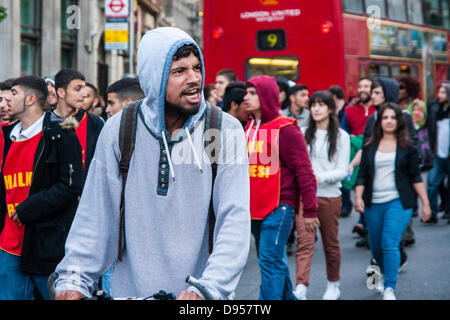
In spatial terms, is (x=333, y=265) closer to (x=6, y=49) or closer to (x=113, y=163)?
(x=113, y=163)

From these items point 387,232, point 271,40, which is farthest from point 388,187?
point 271,40

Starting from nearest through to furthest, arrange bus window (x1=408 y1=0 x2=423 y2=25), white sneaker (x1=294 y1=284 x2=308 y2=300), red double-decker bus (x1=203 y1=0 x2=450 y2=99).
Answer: white sneaker (x1=294 y1=284 x2=308 y2=300), red double-decker bus (x1=203 y1=0 x2=450 y2=99), bus window (x1=408 y1=0 x2=423 y2=25)

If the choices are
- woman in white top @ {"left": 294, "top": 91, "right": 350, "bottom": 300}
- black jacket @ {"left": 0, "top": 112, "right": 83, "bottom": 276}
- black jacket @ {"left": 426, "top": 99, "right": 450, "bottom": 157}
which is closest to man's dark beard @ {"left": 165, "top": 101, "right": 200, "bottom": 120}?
black jacket @ {"left": 0, "top": 112, "right": 83, "bottom": 276}

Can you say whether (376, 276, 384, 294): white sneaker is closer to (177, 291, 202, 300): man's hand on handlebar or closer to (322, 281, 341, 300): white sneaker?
(322, 281, 341, 300): white sneaker

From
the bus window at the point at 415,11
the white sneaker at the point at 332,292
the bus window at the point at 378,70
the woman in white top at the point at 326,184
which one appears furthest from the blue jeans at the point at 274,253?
the bus window at the point at 415,11

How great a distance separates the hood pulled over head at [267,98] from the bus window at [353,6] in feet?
24.8

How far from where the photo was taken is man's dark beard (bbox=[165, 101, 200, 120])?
2.77 metres

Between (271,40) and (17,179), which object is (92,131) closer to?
(17,179)

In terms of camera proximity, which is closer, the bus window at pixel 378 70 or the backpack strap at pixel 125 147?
the backpack strap at pixel 125 147

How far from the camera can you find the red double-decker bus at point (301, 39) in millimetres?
12992

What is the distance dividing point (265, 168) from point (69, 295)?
3398 mm

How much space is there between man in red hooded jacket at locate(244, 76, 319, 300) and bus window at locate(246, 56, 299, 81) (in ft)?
24.4

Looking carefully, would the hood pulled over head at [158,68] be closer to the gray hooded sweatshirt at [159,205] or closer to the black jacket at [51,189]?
the gray hooded sweatshirt at [159,205]
